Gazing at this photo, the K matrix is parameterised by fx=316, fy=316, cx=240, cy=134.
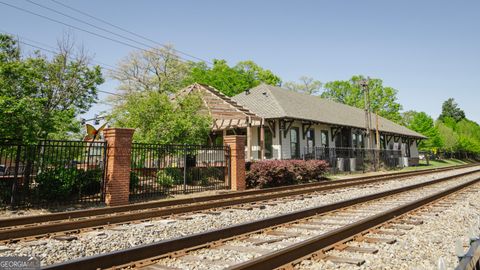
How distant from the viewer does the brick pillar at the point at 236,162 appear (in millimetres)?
15438

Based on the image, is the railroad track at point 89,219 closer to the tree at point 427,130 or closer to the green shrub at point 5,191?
the green shrub at point 5,191

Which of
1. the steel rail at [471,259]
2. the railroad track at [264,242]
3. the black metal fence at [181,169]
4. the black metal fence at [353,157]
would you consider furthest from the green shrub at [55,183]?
the black metal fence at [353,157]

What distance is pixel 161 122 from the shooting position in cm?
1678

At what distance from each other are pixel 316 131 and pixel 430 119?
1823 inches

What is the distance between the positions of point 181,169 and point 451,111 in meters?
136

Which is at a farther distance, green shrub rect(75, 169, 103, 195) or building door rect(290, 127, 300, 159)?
building door rect(290, 127, 300, 159)

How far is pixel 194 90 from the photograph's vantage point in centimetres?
2197

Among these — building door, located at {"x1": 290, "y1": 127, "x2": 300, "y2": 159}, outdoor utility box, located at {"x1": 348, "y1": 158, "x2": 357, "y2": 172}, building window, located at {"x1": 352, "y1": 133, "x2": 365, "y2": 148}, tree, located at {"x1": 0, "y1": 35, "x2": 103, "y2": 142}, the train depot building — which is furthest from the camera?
building window, located at {"x1": 352, "y1": 133, "x2": 365, "y2": 148}

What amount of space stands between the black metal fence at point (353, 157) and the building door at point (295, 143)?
2.34 feet

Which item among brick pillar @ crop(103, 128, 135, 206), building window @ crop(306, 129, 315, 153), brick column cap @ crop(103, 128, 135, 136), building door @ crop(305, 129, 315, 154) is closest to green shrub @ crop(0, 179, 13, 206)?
brick pillar @ crop(103, 128, 135, 206)

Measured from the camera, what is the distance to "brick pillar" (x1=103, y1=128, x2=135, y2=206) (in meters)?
11.0

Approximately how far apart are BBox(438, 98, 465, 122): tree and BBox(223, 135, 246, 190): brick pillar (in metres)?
131

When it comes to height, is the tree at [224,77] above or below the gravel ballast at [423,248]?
above

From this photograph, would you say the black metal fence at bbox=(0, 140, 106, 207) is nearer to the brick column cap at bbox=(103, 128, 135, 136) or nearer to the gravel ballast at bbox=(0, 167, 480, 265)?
the brick column cap at bbox=(103, 128, 135, 136)
